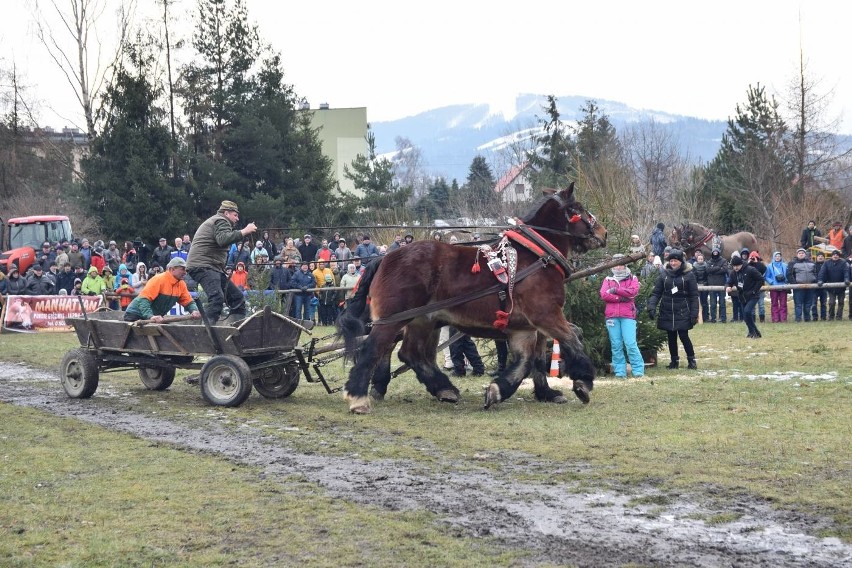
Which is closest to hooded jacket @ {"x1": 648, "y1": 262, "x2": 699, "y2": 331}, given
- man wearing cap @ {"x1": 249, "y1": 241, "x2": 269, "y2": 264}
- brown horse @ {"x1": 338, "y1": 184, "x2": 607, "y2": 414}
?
brown horse @ {"x1": 338, "y1": 184, "x2": 607, "y2": 414}

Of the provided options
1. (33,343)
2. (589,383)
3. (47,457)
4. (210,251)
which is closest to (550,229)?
(589,383)

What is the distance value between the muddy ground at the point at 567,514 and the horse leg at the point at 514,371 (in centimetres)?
292

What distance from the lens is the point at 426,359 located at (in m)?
12.7

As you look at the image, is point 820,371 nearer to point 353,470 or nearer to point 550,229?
point 550,229

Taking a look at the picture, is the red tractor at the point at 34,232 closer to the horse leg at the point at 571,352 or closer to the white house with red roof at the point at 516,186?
the white house with red roof at the point at 516,186

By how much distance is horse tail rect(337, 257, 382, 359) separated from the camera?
12031 millimetres

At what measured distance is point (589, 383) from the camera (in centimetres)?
1195

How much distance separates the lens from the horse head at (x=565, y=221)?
1269 centimetres

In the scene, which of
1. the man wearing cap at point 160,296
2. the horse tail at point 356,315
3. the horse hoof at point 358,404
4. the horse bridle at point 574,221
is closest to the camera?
the horse hoof at point 358,404

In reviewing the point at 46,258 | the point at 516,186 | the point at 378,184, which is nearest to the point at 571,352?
the point at 46,258

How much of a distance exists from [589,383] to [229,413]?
4100mm

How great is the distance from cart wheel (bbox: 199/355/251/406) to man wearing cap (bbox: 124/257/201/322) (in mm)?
1150

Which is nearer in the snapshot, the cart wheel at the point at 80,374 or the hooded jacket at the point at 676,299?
the cart wheel at the point at 80,374

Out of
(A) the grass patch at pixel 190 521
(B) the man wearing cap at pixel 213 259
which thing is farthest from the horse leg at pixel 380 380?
(A) the grass patch at pixel 190 521
